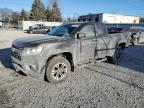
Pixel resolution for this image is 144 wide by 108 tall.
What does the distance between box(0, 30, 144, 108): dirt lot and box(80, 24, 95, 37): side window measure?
1438 millimetres

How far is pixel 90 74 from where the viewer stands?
740cm

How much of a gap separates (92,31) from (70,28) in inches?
34.7

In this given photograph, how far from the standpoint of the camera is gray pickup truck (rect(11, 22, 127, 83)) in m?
5.82

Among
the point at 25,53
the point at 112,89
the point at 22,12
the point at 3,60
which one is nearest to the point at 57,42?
the point at 25,53

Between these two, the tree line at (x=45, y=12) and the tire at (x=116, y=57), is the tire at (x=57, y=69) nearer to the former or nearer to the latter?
the tire at (x=116, y=57)

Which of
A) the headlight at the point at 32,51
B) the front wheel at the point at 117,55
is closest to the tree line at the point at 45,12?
the front wheel at the point at 117,55

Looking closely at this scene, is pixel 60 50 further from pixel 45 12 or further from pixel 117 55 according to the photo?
pixel 45 12

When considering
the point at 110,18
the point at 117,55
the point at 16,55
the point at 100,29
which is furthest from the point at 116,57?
the point at 110,18

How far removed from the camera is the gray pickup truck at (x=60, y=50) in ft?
19.1

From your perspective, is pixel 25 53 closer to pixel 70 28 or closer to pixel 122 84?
pixel 70 28

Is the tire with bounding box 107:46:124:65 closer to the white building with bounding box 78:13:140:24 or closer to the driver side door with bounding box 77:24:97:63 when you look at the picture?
the driver side door with bounding box 77:24:97:63

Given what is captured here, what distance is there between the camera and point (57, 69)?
6305mm

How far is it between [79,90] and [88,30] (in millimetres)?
2546

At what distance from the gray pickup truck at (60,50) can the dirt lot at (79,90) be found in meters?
0.45
